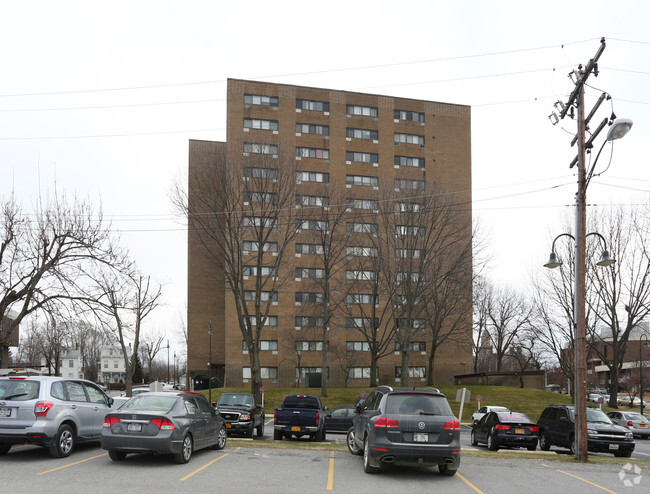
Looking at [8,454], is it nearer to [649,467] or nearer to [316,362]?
[649,467]

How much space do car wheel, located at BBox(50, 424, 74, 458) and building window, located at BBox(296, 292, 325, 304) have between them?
3647cm

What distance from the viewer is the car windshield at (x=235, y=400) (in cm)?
2239

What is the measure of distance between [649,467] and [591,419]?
5.38m

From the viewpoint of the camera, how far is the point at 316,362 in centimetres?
6091

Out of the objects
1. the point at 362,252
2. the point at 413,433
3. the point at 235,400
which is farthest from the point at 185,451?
the point at 362,252

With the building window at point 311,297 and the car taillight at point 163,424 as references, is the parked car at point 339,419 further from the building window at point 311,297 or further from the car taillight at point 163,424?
the building window at point 311,297

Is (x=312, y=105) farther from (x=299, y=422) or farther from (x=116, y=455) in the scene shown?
(x=116, y=455)

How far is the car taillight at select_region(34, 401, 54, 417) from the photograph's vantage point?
38.8ft

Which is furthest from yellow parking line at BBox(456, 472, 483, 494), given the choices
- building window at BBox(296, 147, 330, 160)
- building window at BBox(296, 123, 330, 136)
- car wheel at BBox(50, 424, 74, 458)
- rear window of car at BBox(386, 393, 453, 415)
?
building window at BBox(296, 123, 330, 136)

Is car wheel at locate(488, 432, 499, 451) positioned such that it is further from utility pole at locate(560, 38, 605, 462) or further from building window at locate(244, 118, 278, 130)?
building window at locate(244, 118, 278, 130)

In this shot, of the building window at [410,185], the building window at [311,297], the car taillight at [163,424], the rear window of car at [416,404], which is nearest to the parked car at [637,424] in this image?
the building window at [410,185]

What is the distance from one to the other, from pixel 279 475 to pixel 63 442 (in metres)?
4.89

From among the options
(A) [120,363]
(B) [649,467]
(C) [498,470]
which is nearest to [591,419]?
(B) [649,467]

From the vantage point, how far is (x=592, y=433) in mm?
19219
